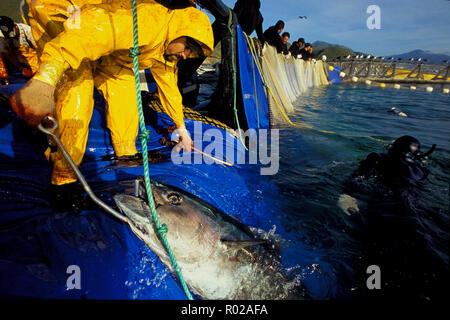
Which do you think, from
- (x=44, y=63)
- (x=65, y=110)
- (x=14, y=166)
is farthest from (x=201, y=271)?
(x=14, y=166)

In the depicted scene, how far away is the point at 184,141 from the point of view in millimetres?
2727

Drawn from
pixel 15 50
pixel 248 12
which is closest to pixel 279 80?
pixel 248 12

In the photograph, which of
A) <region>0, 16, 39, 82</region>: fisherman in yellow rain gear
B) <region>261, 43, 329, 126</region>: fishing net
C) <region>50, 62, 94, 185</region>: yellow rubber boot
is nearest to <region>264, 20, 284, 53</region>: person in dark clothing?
<region>261, 43, 329, 126</region>: fishing net

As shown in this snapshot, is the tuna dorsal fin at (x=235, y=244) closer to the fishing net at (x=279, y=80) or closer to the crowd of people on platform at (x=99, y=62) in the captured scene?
the crowd of people on platform at (x=99, y=62)

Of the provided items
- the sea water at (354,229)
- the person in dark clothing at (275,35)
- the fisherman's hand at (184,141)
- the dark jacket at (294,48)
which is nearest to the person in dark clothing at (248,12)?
the person in dark clothing at (275,35)

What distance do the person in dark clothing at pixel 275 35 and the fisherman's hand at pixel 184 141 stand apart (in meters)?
6.59

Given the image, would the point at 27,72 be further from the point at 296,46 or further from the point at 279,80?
the point at 296,46

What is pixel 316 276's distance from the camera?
1.95 meters

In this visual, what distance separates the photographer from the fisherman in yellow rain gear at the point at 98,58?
1271 millimetres

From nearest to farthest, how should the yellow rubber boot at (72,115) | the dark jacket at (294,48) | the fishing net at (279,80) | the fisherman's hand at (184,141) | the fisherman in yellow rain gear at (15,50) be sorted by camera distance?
the yellow rubber boot at (72,115) → the fisherman's hand at (184,141) → the fisherman in yellow rain gear at (15,50) → the fishing net at (279,80) → the dark jacket at (294,48)

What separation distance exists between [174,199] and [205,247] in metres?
0.37

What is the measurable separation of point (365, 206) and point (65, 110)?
360 cm
